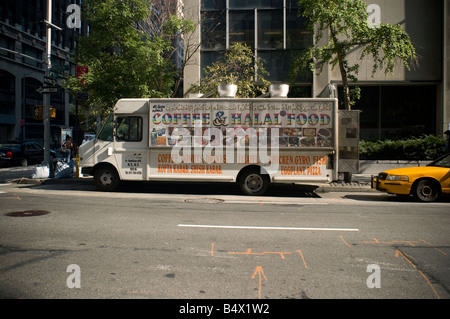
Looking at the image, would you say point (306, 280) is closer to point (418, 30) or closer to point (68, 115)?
point (418, 30)

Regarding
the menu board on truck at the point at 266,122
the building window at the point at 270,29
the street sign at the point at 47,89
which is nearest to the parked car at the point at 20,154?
the street sign at the point at 47,89

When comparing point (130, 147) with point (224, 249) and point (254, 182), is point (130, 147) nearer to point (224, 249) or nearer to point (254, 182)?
point (254, 182)

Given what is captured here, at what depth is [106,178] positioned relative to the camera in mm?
11828

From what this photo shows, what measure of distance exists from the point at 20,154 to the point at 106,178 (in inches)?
544

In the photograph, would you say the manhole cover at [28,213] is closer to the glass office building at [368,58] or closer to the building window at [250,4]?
the glass office building at [368,58]

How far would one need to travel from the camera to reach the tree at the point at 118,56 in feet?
44.6

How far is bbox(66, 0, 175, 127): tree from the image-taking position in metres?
13.6

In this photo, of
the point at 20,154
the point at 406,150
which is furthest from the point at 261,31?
the point at 20,154

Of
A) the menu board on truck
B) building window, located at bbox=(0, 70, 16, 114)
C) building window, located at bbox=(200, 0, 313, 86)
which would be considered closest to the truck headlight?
the menu board on truck

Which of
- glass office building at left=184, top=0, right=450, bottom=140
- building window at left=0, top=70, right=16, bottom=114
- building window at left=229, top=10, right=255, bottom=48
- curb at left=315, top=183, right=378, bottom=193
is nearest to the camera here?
curb at left=315, top=183, right=378, bottom=193

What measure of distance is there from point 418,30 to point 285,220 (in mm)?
15729

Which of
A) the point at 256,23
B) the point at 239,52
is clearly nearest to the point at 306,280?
the point at 239,52

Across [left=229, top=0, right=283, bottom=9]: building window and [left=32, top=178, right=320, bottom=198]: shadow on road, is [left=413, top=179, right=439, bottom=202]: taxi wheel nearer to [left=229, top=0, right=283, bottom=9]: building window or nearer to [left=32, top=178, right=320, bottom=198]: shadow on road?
[left=32, top=178, right=320, bottom=198]: shadow on road

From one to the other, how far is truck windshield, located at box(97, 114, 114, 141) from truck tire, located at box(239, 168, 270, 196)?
14.3ft
